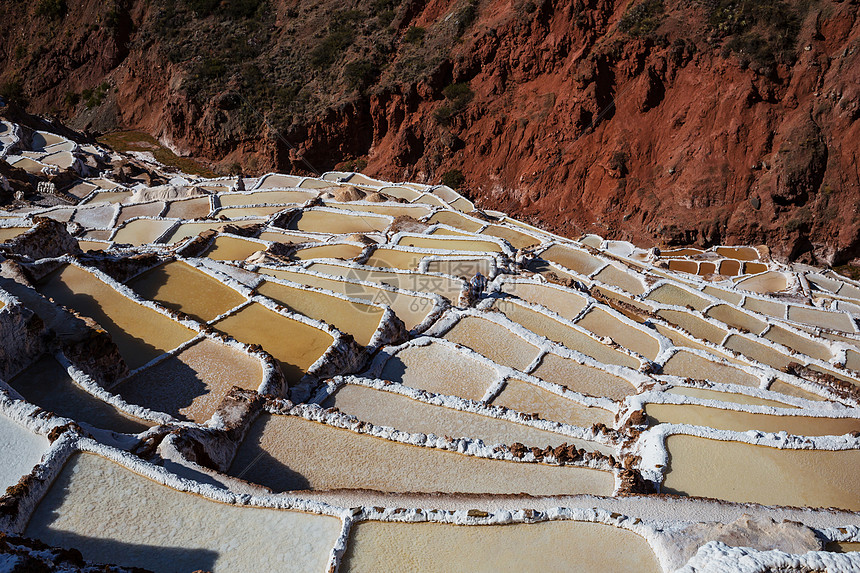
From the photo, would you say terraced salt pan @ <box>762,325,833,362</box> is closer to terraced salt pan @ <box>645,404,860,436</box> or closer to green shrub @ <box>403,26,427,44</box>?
terraced salt pan @ <box>645,404,860,436</box>

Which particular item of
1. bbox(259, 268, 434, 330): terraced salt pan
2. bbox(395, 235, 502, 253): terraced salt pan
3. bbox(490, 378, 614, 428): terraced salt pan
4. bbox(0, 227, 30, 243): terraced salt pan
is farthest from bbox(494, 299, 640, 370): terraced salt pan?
bbox(0, 227, 30, 243): terraced salt pan

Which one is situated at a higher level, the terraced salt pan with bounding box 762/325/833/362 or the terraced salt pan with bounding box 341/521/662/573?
the terraced salt pan with bounding box 341/521/662/573

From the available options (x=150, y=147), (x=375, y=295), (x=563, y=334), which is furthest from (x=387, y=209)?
(x=150, y=147)

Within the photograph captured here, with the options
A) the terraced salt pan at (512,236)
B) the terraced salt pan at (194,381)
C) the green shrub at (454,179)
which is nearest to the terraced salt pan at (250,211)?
the terraced salt pan at (512,236)

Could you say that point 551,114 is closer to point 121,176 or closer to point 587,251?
point 587,251

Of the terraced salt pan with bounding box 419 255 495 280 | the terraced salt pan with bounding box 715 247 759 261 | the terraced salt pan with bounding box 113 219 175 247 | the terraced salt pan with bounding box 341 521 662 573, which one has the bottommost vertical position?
the terraced salt pan with bounding box 715 247 759 261

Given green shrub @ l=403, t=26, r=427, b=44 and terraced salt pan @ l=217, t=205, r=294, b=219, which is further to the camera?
green shrub @ l=403, t=26, r=427, b=44

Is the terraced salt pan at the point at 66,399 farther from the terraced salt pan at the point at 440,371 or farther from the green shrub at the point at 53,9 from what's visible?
the green shrub at the point at 53,9

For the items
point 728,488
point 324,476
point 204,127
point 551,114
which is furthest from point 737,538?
point 204,127

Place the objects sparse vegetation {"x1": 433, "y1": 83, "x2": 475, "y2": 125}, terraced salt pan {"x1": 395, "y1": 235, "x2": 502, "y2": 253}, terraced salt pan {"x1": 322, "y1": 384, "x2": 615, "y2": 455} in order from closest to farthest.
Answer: terraced salt pan {"x1": 322, "y1": 384, "x2": 615, "y2": 455}, terraced salt pan {"x1": 395, "y1": 235, "x2": 502, "y2": 253}, sparse vegetation {"x1": 433, "y1": 83, "x2": 475, "y2": 125}
